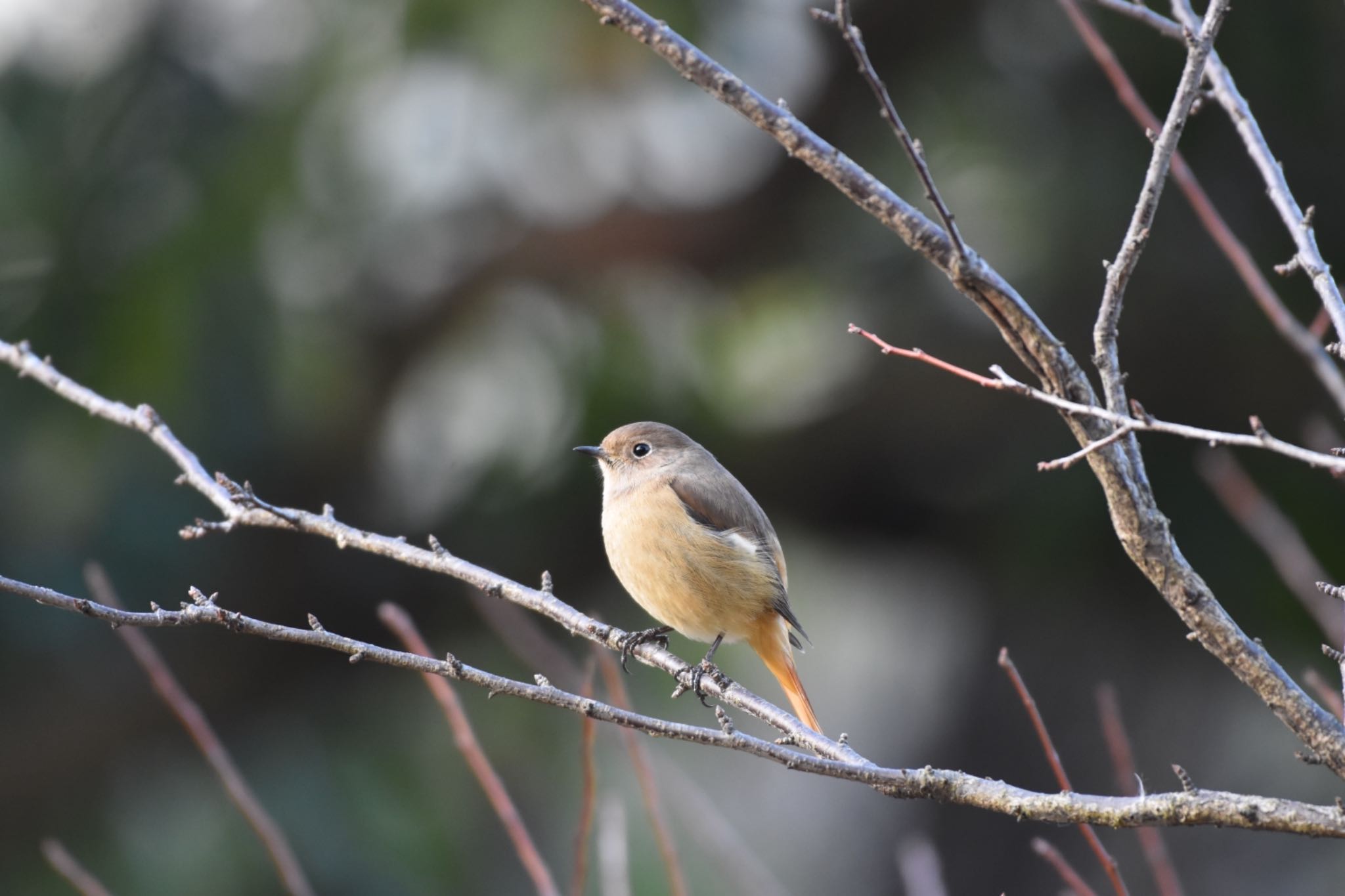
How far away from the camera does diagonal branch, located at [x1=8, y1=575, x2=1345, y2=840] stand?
1.54 meters

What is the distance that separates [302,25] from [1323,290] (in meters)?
4.98

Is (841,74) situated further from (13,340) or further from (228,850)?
(228,850)

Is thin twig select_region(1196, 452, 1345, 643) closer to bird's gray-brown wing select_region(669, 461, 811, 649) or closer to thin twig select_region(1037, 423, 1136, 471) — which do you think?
thin twig select_region(1037, 423, 1136, 471)

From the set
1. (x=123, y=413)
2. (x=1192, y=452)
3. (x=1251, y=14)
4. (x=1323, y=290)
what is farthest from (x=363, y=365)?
(x=1323, y=290)

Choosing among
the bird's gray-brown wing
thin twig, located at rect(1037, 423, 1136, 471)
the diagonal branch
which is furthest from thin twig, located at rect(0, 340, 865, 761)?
the bird's gray-brown wing

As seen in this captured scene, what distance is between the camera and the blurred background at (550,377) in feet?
17.5

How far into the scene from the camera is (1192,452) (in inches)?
212

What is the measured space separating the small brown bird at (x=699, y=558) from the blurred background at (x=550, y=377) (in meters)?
1.37

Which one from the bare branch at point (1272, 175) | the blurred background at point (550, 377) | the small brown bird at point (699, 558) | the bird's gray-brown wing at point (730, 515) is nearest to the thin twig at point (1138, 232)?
the bare branch at point (1272, 175)

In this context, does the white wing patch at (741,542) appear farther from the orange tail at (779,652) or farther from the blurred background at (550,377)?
the blurred background at (550,377)

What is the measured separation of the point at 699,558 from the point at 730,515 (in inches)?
10.5

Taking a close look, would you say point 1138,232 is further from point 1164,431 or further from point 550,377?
point 550,377

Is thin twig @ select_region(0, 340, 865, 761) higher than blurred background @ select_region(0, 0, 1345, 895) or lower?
lower

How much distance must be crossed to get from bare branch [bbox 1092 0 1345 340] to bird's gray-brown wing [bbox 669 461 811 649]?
5.99ft
